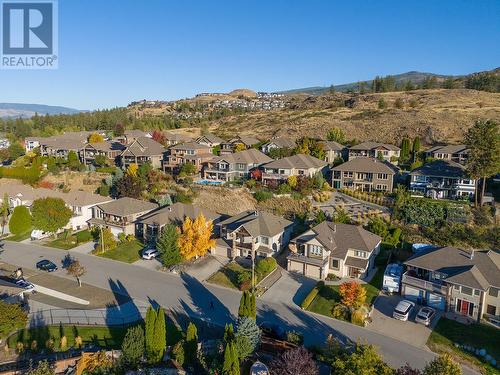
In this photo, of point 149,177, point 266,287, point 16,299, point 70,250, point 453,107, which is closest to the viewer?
point 16,299

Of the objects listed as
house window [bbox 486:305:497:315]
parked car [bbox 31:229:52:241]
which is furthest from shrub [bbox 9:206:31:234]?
house window [bbox 486:305:497:315]

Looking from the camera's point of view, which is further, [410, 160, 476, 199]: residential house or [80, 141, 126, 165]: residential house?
[80, 141, 126, 165]: residential house

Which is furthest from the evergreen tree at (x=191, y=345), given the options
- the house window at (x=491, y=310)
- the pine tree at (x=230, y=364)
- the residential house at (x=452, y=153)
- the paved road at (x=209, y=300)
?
the residential house at (x=452, y=153)

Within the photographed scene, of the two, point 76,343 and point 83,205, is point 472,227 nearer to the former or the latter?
point 76,343

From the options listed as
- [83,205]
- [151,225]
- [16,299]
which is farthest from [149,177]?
[16,299]

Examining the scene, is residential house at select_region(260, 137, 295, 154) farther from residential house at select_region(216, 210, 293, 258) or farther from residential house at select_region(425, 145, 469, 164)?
residential house at select_region(216, 210, 293, 258)

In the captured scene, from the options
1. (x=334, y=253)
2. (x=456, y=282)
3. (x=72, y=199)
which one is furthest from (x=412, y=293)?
(x=72, y=199)

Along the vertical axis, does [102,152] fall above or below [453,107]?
below

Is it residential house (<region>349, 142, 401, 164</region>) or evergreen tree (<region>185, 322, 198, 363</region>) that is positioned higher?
residential house (<region>349, 142, 401, 164</region>)
